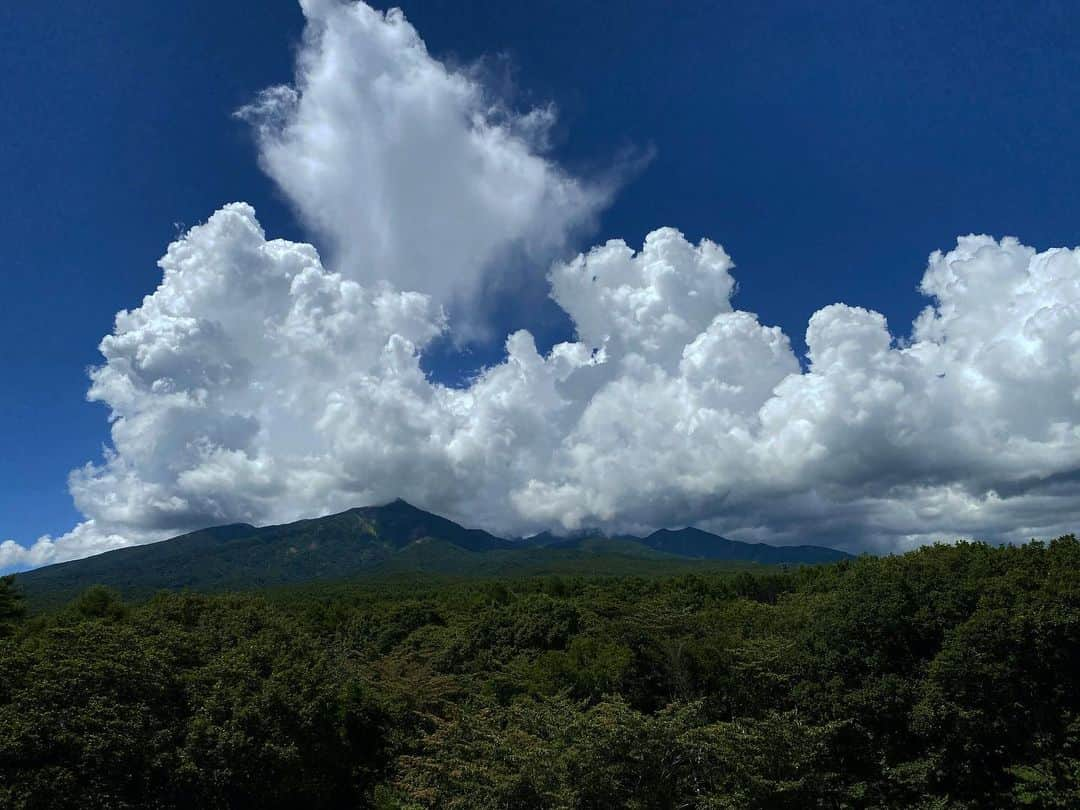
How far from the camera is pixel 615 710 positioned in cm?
1988

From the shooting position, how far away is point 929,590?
28.1m

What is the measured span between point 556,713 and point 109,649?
1479 cm

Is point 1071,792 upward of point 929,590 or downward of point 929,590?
downward

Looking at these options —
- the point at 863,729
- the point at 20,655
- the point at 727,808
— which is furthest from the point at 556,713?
the point at 20,655

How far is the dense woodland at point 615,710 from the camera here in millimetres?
17141

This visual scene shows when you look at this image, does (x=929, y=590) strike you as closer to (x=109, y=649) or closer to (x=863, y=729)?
(x=863, y=729)

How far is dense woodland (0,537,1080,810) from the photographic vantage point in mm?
17141

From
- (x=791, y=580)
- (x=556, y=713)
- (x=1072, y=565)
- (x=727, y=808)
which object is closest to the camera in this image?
(x=727, y=808)

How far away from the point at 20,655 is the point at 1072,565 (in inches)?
1516

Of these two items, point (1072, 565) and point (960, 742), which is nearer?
point (960, 742)

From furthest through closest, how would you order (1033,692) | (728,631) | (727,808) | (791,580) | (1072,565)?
(791,580), (728,631), (1072,565), (1033,692), (727,808)

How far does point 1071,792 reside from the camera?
19.3 metres

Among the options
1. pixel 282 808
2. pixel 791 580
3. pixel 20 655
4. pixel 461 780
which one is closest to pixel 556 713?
pixel 461 780

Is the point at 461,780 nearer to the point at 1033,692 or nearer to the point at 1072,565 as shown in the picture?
the point at 1033,692
